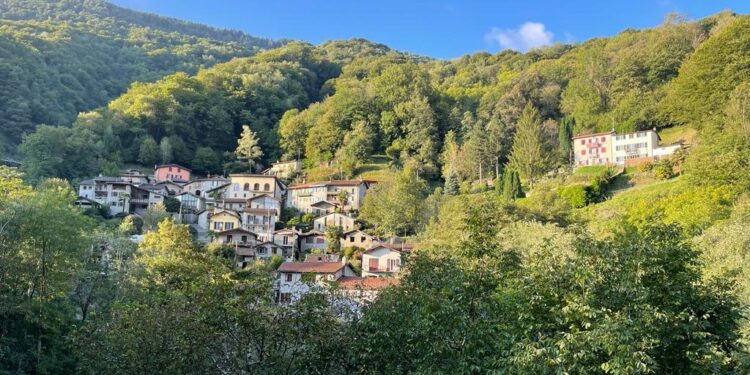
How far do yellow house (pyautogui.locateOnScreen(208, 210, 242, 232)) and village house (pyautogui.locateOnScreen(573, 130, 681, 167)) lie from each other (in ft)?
125

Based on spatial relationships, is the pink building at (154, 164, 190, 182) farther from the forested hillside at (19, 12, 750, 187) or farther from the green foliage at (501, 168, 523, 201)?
the green foliage at (501, 168, 523, 201)

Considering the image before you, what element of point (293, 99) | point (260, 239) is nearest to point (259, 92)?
point (293, 99)

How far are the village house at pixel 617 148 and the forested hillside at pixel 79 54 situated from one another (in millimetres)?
73610

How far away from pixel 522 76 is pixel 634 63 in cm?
1543

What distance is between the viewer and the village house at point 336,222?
60844mm

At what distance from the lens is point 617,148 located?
2490 inches

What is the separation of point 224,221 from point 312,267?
1965 centimetres

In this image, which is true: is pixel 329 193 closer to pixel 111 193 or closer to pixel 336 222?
pixel 336 222

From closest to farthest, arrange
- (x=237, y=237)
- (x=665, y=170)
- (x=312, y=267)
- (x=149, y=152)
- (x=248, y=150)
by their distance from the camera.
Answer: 1. (x=312, y=267)
2. (x=665, y=170)
3. (x=237, y=237)
4. (x=149, y=152)
5. (x=248, y=150)

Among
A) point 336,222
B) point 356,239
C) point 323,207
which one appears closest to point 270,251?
point 356,239

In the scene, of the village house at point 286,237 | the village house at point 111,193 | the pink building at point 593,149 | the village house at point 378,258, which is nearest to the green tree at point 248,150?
the village house at point 111,193

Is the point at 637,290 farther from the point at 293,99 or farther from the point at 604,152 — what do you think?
the point at 293,99

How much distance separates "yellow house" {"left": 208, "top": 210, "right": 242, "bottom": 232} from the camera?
2347 inches

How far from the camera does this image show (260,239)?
58.3 m
